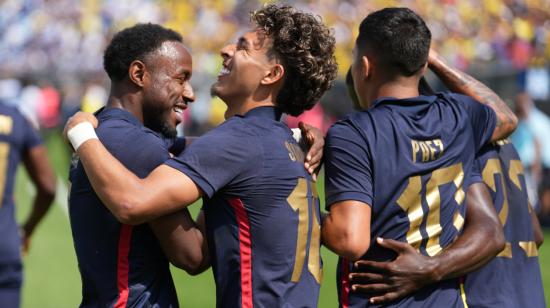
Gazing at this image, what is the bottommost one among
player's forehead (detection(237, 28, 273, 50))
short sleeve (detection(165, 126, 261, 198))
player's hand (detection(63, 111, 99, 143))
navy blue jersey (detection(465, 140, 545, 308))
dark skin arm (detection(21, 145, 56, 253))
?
dark skin arm (detection(21, 145, 56, 253))

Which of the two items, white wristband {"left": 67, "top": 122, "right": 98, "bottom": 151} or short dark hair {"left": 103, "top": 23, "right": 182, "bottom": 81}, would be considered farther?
short dark hair {"left": 103, "top": 23, "right": 182, "bottom": 81}

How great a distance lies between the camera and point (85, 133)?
11.0 feet

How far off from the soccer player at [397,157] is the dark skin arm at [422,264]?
0.15 feet

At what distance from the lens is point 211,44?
2811cm

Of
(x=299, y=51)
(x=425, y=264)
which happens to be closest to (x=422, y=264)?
(x=425, y=264)

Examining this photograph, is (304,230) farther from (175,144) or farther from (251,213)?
(175,144)

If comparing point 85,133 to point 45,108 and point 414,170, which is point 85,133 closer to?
point 414,170

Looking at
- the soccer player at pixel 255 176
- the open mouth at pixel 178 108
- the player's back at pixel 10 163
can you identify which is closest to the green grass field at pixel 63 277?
the player's back at pixel 10 163

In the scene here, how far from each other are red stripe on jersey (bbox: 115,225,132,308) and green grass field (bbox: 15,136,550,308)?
Answer: 5.55 meters

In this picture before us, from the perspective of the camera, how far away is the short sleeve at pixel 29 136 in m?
5.53

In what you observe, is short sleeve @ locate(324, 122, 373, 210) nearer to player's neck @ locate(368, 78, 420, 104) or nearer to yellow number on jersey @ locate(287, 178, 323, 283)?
yellow number on jersey @ locate(287, 178, 323, 283)

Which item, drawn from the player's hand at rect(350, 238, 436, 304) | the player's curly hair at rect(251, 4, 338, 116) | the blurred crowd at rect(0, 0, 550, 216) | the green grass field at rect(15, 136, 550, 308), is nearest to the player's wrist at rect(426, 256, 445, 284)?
the player's hand at rect(350, 238, 436, 304)

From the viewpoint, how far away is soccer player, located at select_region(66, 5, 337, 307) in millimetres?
3256

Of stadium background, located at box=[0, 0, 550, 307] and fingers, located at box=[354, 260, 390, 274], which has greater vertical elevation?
fingers, located at box=[354, 260, 390, 274]
